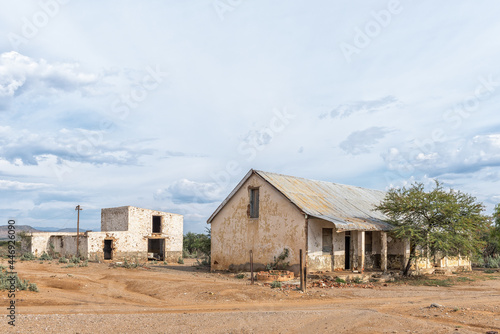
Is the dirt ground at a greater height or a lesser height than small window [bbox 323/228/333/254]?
lesser

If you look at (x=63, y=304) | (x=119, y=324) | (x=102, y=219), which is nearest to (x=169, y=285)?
(x=63, y=304)

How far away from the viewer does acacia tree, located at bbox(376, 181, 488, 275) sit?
21031 mm

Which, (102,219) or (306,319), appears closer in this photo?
(306,319)

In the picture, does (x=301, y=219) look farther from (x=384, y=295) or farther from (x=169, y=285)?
(x=169, y=285)

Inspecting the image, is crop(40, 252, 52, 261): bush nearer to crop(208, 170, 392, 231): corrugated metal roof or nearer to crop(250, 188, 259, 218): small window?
crop(208, 170, 392, 231): corrugated metal roof

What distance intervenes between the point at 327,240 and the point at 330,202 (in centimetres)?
266

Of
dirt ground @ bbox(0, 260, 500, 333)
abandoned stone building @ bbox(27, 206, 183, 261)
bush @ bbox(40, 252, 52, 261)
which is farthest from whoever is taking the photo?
bush @ bbox(40, 252, 52, 261)

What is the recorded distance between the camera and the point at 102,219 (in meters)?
37.3

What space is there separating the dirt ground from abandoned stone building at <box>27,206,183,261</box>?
1457 cm

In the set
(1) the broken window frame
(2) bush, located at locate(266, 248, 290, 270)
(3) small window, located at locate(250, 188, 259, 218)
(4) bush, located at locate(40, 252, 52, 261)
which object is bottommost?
(4) bush, located at locate(40, 252, 52, 261)

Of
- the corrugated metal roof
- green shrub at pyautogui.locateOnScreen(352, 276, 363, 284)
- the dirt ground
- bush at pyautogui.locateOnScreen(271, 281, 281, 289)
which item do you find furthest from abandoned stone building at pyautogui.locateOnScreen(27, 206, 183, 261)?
green shrub at pyautogui.locateOnScreen(352, 276, 363, 284)

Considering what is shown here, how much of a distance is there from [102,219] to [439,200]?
27.3m

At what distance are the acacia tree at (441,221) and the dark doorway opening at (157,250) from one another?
2099 cm

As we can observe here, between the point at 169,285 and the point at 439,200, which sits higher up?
the point at 439,200
